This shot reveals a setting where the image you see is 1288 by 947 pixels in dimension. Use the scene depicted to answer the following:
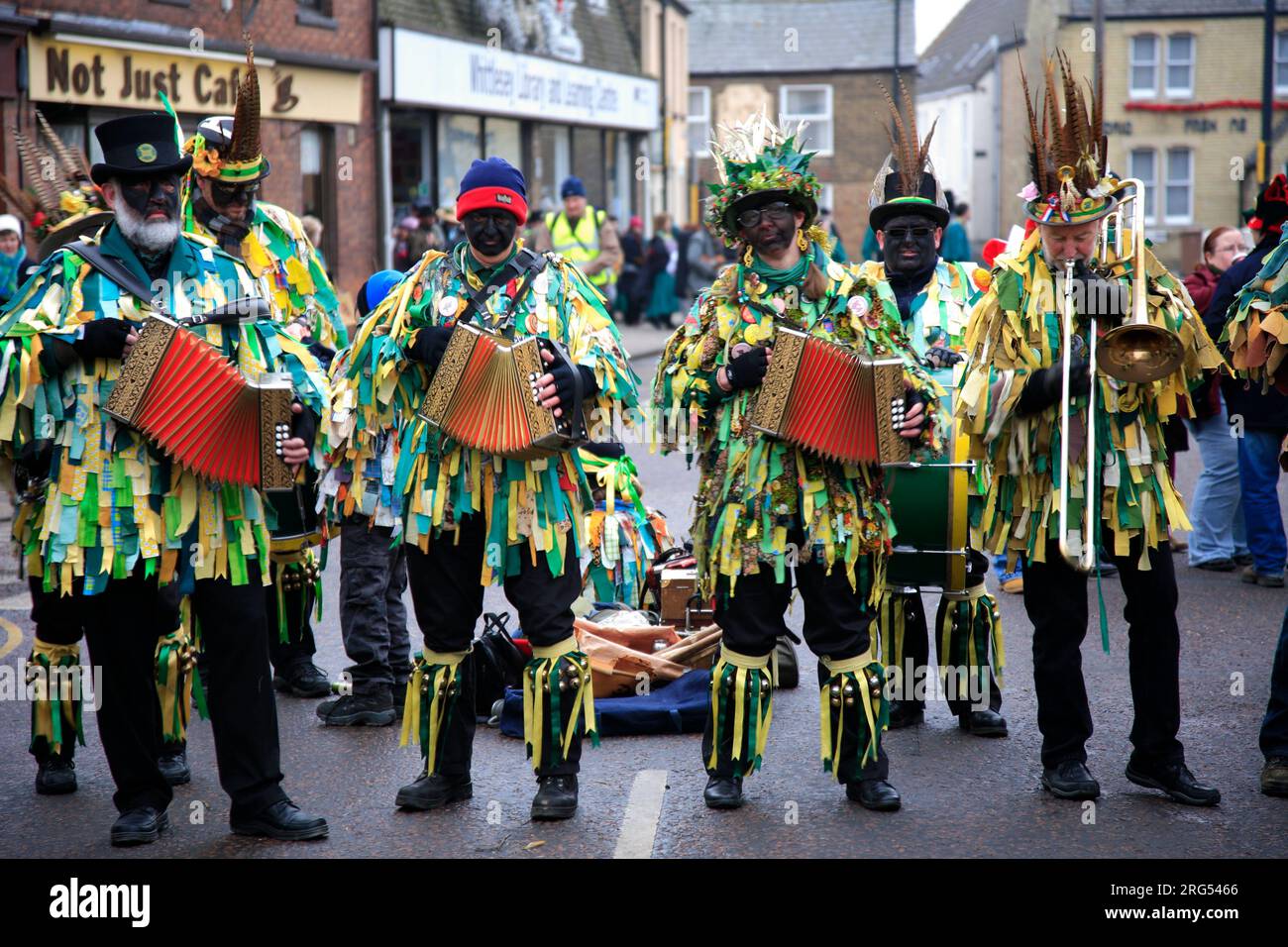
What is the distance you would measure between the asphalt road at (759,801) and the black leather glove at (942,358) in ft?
4.79

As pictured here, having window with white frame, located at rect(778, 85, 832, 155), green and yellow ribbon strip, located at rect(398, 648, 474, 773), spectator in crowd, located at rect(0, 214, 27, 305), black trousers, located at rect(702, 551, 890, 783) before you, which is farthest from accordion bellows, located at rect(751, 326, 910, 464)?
window with white frame, located at rect(778, 85, 832, 155)

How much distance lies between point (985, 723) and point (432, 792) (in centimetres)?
223

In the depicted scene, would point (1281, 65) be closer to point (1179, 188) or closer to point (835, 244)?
point (1179, 188)

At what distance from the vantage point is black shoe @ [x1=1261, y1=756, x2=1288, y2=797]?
5.41m

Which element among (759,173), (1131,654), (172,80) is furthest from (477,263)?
(172,80)

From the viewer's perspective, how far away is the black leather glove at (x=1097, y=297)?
203 inches

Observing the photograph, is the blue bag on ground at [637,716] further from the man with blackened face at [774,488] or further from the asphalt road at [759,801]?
the man with blackened face at [774,488]

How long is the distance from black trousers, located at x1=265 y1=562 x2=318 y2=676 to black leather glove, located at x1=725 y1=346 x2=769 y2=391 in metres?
2.50

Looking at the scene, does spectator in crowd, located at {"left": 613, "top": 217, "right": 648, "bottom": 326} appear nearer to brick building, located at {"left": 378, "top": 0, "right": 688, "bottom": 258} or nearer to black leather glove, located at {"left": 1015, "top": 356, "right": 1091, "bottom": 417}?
brick building, located at {"left": 378, "top": 0, "right": 688, "bottom": 258}

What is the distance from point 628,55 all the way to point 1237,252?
26.2 meters

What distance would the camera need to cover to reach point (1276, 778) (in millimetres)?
5422

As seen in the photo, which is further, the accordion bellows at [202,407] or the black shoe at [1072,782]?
the black shoe at [1072,782]

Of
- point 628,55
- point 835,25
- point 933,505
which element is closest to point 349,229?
point 628,55

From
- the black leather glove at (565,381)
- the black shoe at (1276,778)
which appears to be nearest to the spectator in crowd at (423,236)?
the black leather glove at (565,381)
